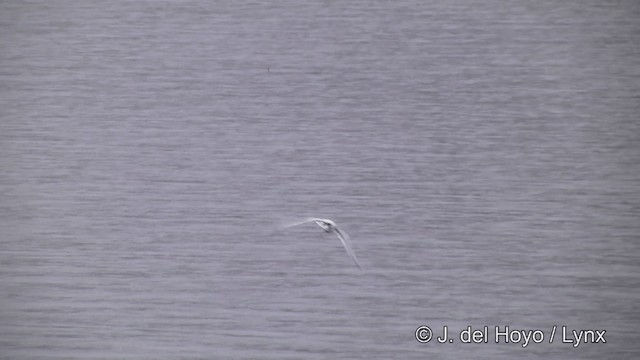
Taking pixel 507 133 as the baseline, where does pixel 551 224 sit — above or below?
below

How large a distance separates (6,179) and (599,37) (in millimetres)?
1069

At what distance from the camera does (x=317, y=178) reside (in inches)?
37.6

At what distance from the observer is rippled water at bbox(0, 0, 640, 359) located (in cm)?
93

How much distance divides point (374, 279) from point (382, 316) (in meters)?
0.06

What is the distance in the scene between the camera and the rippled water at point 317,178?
93cm

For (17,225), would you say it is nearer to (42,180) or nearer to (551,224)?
(42,180)

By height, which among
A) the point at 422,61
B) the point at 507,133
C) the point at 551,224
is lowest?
the point at 551,224

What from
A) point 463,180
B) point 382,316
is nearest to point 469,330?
point 382,316

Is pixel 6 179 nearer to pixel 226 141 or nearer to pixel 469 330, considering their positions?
pixel 226 141

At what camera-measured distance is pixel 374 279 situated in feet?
3.05

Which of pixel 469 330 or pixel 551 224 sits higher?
pixel 551 224

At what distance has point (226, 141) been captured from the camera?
3.17 ft

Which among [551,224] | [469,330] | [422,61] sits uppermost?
[422,61]

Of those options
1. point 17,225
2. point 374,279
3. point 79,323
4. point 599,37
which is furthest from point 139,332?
point 599,37
